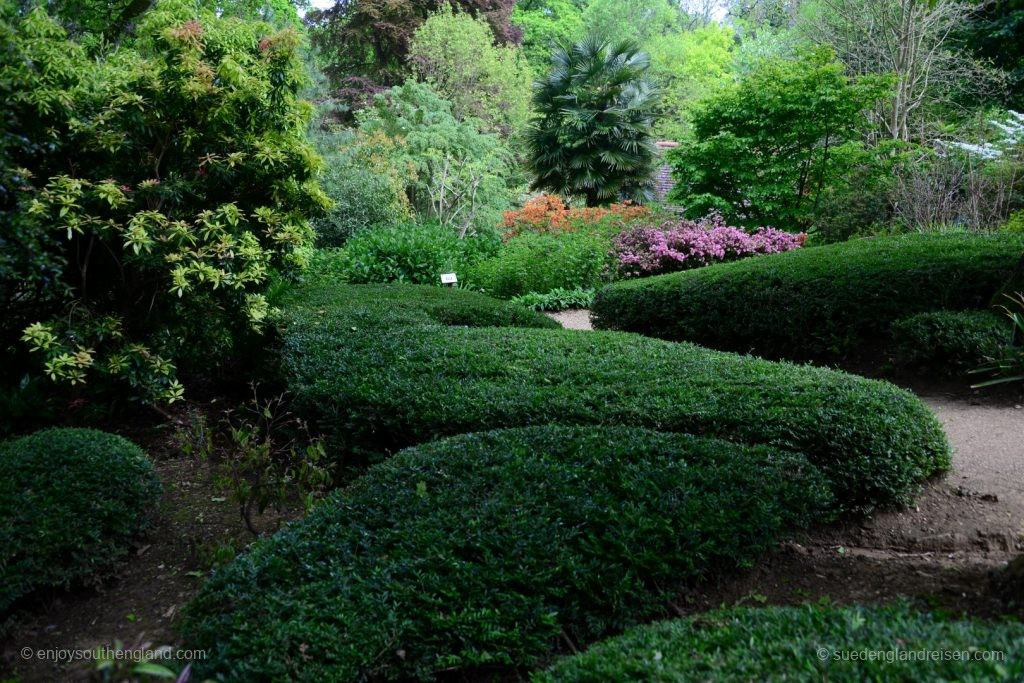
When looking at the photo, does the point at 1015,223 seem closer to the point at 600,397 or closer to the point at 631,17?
the point at 600,397

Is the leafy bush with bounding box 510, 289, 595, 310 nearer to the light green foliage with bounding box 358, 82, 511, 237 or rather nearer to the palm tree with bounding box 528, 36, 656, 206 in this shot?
the light green foliage with bounding box 358, 82, 511, 237

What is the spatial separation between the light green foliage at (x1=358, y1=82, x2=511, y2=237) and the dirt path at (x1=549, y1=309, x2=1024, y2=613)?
1218cm

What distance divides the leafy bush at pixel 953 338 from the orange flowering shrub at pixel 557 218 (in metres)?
7.98

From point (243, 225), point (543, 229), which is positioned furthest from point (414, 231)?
point (243, 225)

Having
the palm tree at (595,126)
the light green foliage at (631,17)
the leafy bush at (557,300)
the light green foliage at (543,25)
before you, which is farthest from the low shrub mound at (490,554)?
the light green foliage at (631,17)

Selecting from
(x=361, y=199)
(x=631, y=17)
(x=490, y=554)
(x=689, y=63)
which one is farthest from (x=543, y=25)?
(x=490, y=554)

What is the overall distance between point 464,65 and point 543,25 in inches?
535

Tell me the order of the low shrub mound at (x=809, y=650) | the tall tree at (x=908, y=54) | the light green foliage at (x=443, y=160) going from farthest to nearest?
1. the light green foliage at (x=443, y=160)
2. the tall tree at (x=908, y=54)
3. the low shrub mound at (x=809, y=650)

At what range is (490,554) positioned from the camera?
7.44ft

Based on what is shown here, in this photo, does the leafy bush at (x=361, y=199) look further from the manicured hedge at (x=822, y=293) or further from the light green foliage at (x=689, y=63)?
the light green foliage at (x=689, y=63)

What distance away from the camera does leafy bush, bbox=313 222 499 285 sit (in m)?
10.7

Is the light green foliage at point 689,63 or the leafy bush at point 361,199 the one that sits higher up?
the light green foliage at point 689,63

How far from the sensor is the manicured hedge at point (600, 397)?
3135 millimetres

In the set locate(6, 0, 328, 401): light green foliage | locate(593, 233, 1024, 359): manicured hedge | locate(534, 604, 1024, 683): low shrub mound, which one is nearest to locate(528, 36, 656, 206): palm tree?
locate(593, 233, 1024, 359): manicured hedge
